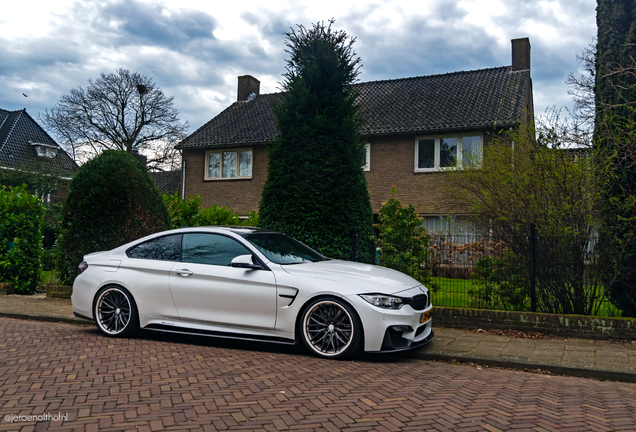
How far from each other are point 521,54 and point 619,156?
1494 centimetres

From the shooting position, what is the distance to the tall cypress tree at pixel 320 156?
9031 millimetres

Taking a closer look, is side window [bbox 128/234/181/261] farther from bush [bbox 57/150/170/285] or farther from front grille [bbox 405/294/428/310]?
bush [bbox 57/150/170/285]

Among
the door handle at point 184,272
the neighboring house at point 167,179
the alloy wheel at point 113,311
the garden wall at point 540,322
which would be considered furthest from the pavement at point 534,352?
the neighboring house at point 167,179

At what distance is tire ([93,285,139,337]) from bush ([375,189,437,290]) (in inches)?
165

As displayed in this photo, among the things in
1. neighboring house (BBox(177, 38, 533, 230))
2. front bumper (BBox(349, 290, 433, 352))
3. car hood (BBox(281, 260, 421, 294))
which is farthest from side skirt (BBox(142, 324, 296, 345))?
neighboring house (BBox(177, 38, 533, 230))

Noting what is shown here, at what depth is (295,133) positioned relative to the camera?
30.7 feet

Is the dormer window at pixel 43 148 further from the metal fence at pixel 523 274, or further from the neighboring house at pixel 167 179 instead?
the metal fence at pixel 523 274

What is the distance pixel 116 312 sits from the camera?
6.74m

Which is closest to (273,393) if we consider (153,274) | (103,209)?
(153,274)

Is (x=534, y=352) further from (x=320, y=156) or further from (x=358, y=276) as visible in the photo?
(x=320, y=156)

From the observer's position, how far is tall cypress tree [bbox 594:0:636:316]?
7.50m

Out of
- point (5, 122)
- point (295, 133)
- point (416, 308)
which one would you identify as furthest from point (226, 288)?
point (5, 122)

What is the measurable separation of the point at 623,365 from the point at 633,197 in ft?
9.07

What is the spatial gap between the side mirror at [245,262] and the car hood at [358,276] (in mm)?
346
